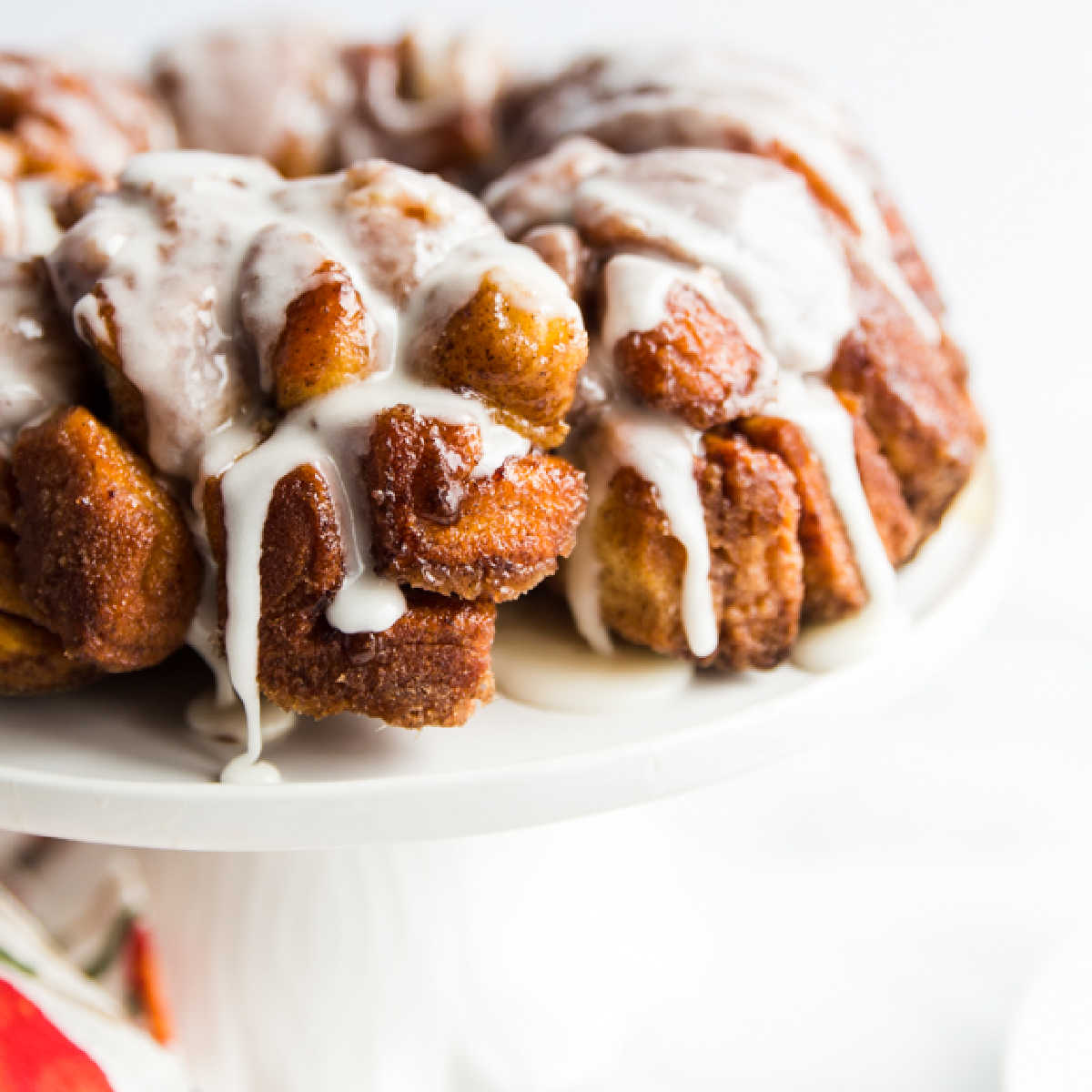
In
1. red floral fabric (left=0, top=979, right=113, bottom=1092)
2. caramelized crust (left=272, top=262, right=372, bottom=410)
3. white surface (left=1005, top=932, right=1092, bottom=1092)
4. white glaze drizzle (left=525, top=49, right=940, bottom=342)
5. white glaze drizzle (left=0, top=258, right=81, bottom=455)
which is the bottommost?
red floral fabric (left=0, top=979, right=113, bottom=1092)

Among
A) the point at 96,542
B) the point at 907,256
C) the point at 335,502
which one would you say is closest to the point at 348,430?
the point at 335,502

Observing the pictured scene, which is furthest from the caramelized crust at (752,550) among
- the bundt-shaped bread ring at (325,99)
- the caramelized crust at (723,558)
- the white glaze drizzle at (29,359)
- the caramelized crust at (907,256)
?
the bundt-shaped bread ring at (325,99)

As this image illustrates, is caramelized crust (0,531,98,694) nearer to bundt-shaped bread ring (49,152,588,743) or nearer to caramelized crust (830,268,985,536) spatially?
bundt-shaped bread ring (49,152,588,743)

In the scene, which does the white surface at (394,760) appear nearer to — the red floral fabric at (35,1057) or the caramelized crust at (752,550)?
the caramelized crust at (752,550)

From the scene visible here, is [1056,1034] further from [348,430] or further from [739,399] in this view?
[348,430]

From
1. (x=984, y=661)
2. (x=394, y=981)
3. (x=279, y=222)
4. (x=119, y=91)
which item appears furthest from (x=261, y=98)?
(x=984, y=661)

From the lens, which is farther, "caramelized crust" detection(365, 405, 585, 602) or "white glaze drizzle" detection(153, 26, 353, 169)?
"white glaze drizzle" detection(153, 26, 353, 169)

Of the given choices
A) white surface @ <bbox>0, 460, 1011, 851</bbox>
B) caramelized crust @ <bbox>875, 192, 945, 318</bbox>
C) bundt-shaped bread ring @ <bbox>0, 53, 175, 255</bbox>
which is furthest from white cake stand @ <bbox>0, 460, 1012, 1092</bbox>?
bundt-shaped bread ring @ <bbox>0, 53, 175, 255</bbox>
